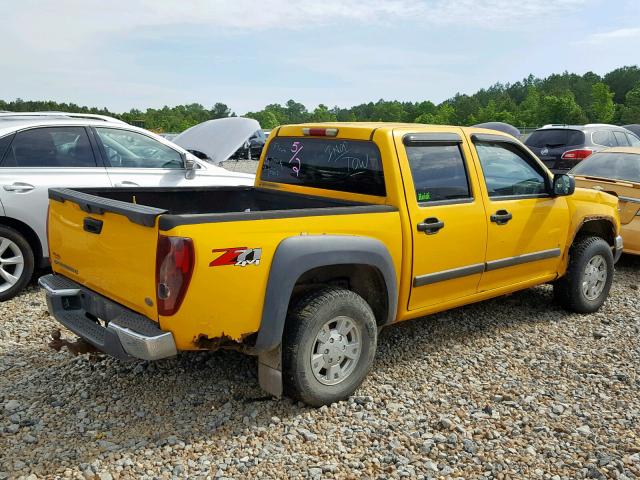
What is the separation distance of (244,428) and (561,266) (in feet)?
10.9

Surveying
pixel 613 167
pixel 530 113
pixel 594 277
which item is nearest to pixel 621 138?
pixel 613 167

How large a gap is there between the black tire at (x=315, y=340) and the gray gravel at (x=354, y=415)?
0.43 feet

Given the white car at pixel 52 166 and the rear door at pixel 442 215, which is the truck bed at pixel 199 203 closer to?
the rear door at pixel 442 215

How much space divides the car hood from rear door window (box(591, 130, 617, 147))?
697cm

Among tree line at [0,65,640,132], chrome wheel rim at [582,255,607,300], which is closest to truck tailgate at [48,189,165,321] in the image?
chrome wheel rim at [582,255,607,300]

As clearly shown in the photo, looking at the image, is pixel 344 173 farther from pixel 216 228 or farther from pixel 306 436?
pixel 306 436

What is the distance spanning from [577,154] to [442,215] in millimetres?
8852

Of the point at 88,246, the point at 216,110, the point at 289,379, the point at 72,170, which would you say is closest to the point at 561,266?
the point at 289,379

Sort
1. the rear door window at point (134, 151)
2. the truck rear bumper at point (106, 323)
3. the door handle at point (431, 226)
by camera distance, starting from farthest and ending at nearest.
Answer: the rear door window at point (134, 151) → the door handle at point (431, 226) → the truck rear bumper at point (106, 323)

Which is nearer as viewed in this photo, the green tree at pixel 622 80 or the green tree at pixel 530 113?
the green tree at pixel 530 113

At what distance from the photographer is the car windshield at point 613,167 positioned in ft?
23.7

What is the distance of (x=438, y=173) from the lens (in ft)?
13.5

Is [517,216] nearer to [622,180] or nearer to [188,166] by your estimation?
[622,180]

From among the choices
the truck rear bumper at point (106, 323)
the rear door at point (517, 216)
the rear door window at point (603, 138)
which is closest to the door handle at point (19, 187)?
the truck rear bumper at point (106, 323)
